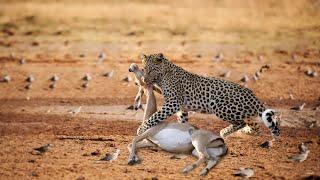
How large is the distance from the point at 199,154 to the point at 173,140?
0.59 meters

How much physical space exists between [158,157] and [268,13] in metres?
19.1

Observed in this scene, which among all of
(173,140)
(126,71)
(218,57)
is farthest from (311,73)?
(173,140)

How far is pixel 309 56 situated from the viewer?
2012 centimetres

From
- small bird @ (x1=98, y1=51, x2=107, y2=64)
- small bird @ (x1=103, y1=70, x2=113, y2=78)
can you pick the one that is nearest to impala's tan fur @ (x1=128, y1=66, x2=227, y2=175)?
small bird @ (x1=103, y1=70, x2=113, y2=78)

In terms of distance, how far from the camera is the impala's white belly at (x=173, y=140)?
8891 mm

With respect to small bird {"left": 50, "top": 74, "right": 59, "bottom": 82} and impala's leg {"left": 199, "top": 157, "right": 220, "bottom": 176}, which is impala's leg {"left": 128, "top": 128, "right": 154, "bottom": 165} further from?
small bird {"left": 50, "top": 74, "right": 59, "bottom": 82}

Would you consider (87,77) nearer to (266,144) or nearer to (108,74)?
(108,74)

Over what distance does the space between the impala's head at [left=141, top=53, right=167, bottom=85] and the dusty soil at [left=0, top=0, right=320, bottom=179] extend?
106 centimetres

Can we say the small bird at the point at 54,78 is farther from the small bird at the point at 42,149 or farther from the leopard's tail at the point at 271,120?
the leopard's tail at the point at 271,120

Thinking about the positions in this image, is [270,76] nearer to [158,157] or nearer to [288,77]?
[288,77]

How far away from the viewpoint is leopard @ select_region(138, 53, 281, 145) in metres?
9.95

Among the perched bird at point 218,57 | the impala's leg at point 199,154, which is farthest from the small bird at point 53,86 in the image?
the impala's leg at point 199,154

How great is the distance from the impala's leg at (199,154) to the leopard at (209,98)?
4.54 ft

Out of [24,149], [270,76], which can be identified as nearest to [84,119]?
[24,149]
